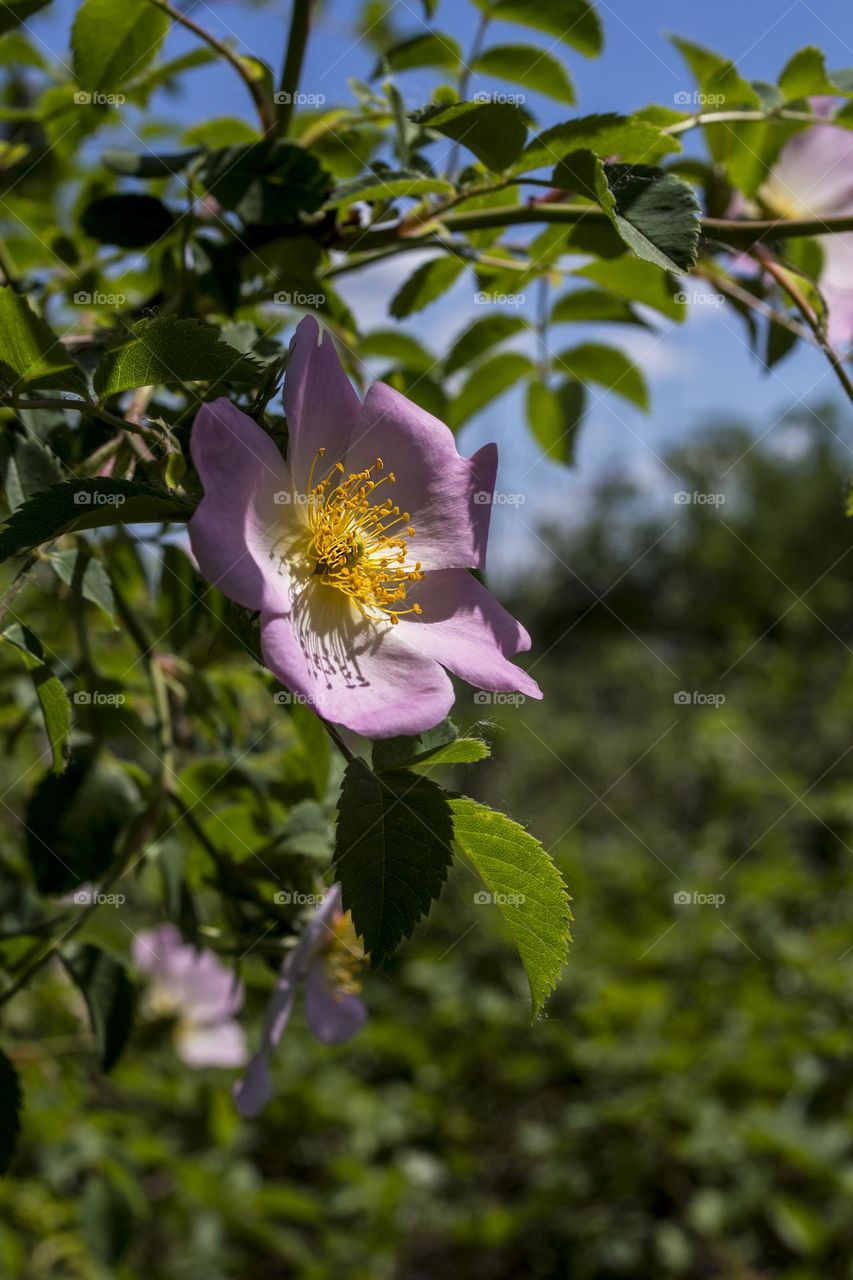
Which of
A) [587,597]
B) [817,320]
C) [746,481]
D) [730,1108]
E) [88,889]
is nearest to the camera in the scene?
[817,320]

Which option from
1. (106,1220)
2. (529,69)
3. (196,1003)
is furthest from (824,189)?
(196,1003)

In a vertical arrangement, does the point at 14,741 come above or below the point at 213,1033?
above

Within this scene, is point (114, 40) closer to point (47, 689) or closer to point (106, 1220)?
point (47, 689)

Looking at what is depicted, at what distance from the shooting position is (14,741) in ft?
3.45

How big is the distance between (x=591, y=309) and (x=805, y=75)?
307mm

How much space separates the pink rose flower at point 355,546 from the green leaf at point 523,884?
63mm

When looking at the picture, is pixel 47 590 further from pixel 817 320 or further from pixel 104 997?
pixel 817 320

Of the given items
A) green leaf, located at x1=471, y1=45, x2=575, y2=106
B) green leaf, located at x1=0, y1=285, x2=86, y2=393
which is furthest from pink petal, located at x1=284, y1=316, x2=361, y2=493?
green leaf, located at x1=471, y1=45, x2=575, y2=106

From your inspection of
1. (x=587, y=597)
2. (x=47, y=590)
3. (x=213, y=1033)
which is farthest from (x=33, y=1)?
(x=587, y=597)

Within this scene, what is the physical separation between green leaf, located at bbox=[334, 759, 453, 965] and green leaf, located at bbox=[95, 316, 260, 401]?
191 millimetres

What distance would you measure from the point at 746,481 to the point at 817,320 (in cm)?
1632

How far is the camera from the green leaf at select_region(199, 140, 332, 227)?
2.60ft

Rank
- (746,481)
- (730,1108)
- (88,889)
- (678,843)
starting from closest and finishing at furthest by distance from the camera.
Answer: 1. (88,889)
2. (730,1108)
3. (678,843)
4. (746,481)

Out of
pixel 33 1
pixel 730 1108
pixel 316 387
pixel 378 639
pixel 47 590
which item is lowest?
pixel 730 1108
